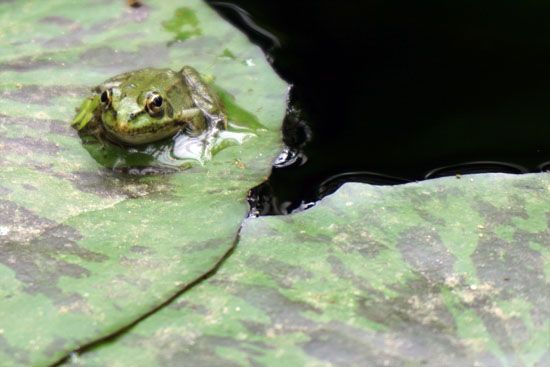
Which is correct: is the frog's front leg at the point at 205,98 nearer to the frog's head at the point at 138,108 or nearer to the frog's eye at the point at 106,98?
the frog's head at the point at 138,108

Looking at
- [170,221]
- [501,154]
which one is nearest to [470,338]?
[170,221]

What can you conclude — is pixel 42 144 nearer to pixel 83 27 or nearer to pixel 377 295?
pixel 83 27

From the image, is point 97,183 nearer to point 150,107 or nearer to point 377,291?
point 150,107

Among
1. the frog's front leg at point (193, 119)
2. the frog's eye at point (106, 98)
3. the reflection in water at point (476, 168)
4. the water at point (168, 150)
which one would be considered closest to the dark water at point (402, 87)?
the reflection in water at point (476, 168)

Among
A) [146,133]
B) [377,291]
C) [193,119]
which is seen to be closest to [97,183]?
[146,133]

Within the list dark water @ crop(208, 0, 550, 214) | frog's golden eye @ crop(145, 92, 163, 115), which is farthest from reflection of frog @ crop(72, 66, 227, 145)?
dark water @ crop(208, 0, 550, 214)

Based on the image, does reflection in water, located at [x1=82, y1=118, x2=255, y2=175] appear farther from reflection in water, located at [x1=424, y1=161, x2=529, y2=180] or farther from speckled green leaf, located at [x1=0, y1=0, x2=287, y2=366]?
reflection in water, located at [x1=424, y1=161, x2=529, y2=180]
